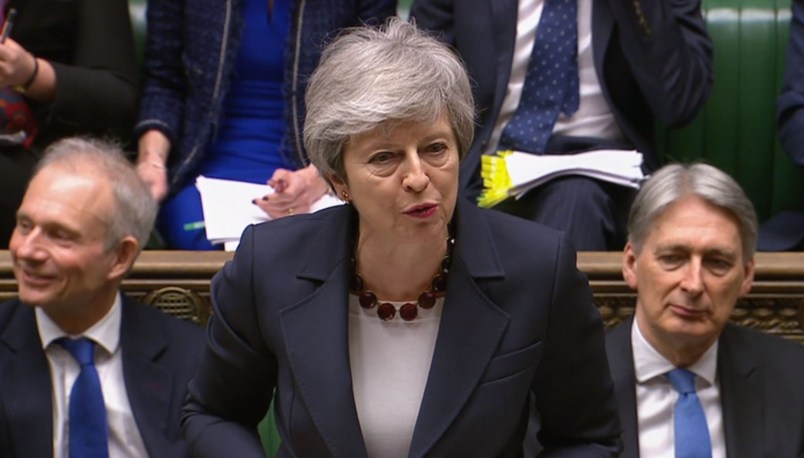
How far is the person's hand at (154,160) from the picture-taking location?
2.86 m

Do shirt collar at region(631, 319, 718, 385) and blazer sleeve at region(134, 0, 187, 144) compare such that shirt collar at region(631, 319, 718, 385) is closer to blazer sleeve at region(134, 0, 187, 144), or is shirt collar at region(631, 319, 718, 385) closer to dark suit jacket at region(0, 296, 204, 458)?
dark suit jacket at region(0, 296, 204, 458)

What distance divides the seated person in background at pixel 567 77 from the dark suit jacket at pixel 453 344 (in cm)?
109

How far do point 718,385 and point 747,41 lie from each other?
47.3 inches

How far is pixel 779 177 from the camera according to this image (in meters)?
3.23

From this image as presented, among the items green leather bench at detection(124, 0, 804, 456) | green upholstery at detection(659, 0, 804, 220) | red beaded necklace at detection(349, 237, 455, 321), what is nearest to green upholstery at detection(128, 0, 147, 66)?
green leather bench at detection(124, 0, 804, 456)

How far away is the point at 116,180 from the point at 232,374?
0.77 m

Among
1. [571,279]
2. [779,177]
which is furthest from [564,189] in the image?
[571,279]

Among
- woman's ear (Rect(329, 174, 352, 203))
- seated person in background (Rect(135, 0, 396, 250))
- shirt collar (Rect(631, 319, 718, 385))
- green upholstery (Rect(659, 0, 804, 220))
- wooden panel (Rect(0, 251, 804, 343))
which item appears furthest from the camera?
green upholstery (Rect(659, 0, 804, 220))

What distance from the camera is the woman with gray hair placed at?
1.60m

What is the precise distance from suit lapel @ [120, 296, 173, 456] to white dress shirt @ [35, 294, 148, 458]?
0.8 inches

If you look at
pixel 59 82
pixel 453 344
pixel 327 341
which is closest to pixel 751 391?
pixel 453 344

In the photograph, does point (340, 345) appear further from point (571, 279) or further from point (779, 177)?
point (779, 177)

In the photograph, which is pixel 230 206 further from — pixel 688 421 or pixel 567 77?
pixel 688 421

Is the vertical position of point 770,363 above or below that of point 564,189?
below
